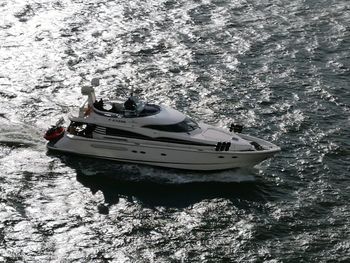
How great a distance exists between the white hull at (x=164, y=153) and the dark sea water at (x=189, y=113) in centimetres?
55

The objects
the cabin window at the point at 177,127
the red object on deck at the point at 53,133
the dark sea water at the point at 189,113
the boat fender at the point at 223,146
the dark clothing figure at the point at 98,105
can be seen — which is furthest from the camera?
the red object on deck at the point at 53,133

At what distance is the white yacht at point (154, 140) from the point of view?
119 feet

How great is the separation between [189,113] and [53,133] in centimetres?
888

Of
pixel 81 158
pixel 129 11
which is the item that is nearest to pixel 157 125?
pixel 81 158

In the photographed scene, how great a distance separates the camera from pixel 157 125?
36.5 meters

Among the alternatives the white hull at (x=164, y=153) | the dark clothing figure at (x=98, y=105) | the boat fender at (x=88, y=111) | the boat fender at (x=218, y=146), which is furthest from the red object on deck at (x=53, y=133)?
the boat fender at (x=218, y=146)

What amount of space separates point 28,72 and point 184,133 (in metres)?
16.5

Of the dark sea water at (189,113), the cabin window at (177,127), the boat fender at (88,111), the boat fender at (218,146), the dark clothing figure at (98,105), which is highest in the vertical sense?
the dark clothing figure at (98,105)

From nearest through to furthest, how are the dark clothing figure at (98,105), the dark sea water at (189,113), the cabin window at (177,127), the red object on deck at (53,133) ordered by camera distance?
the dark sea water at (189,113)
the cabin window at (177,127)
the dark clothing figure at (98,105)
the red object on deck at (53,133)

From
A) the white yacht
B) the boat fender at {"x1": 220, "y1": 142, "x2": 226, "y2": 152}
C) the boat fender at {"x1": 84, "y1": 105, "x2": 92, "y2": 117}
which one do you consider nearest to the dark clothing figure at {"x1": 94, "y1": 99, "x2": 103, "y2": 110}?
the white yacht

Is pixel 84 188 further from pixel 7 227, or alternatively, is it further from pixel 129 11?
pixel 129 11

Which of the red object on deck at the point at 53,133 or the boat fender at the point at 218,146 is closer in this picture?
the boat fender at the point at 218,146

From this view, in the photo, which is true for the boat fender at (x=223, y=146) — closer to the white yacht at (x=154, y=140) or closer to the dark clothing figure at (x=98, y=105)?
the white yacht at (x=154, y=140)

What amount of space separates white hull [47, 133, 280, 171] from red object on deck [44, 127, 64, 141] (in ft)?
1.35
